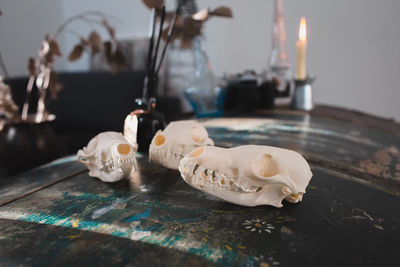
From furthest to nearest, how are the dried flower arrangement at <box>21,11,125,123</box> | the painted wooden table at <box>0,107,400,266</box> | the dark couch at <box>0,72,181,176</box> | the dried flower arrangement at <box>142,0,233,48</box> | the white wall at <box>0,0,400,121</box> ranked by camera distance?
the dark couch at <box>0,72,181,176</box>
the white wall at <box>0,0,400,121</box>
the dried flower arrangement at <box>21,11,125,123</box>
the dried flower arrangement at <box>142,0,233,48</box>
the painted wooden table at <box>0,107,400,266</box>

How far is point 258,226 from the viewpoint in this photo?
0.38m

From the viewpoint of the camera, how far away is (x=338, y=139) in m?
0.85

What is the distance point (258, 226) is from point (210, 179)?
96 mm

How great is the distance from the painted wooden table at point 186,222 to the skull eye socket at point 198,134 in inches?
3.1

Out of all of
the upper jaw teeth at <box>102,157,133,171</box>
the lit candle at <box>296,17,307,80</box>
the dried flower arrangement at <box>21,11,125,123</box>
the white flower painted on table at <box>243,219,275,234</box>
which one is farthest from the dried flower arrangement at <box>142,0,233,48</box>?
the white flower painted on table at <box>243,219,275,234</box>

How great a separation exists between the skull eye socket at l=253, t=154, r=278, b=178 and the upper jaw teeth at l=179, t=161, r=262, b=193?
0.02 metres

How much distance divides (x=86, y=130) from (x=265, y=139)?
1.91 meters

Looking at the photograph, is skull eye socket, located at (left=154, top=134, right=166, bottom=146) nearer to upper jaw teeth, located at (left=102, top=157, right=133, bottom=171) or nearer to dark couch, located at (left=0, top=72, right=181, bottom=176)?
upper jaw teeth, located at (left=102, top=157, right=133, bottom=171)

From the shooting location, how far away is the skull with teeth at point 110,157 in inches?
20.3

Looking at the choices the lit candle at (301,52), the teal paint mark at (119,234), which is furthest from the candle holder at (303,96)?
the teal paint mark at (119,234)

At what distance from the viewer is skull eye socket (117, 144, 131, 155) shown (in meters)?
0.52

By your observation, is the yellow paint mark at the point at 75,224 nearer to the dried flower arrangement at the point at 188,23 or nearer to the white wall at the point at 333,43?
the dried flower arrangement at the point at 188,23

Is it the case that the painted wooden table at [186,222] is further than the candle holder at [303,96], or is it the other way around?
the candle holder at [303,96]

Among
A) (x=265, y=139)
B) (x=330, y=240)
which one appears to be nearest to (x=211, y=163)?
(x=330, y=240)
